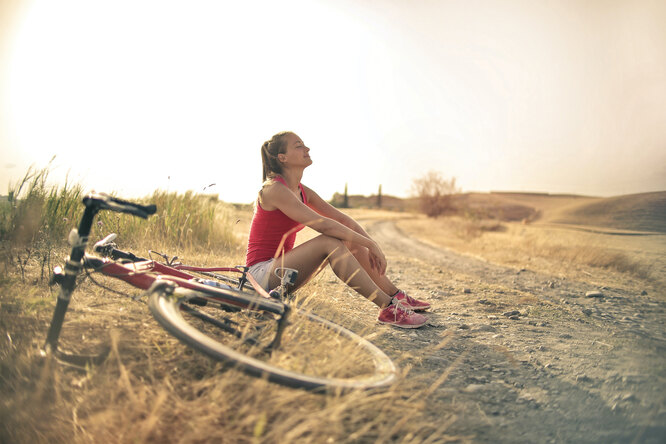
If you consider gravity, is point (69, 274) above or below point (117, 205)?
below

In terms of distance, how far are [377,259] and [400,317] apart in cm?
55

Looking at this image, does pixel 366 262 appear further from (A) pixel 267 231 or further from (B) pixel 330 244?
(A) pixel 267 231

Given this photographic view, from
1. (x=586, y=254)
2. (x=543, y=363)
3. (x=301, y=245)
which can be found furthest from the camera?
(x=586, y=254)

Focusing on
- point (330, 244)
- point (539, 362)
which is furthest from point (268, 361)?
point (539, 362)

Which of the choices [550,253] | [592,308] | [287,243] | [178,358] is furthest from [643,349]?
[550,253]

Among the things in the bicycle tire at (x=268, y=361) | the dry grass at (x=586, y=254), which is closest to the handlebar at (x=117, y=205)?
the bicycle tire at (x=268, y=361)

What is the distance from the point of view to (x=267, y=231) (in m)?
3.48

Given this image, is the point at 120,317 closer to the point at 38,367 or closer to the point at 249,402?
→ the point at 38,367

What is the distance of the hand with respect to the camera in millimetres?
3541

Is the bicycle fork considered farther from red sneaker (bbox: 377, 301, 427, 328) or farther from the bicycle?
red sneaker (bbox: 377, 301, 427, 328)

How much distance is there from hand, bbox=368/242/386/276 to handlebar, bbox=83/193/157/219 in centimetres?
196

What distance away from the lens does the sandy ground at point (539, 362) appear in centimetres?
209

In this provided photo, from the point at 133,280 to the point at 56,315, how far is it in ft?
1.34

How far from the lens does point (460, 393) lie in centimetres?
240
